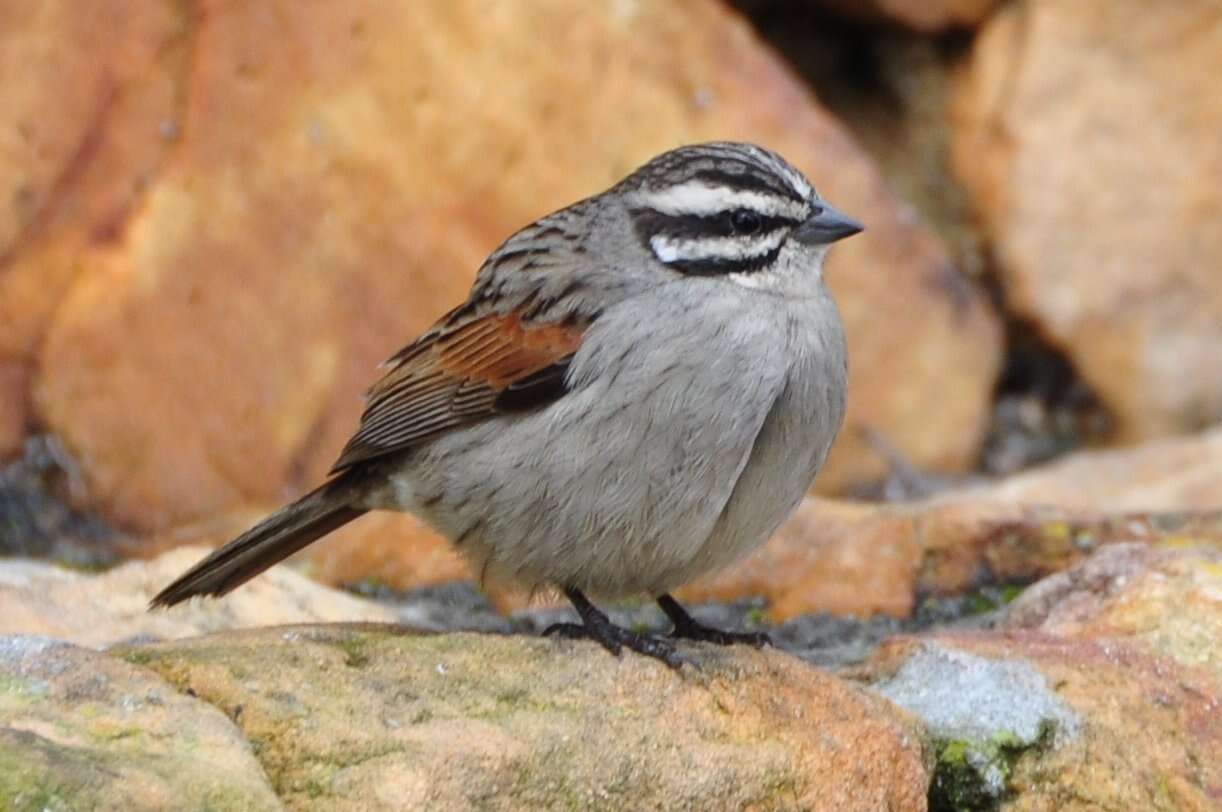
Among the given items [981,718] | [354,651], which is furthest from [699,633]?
[354,651]

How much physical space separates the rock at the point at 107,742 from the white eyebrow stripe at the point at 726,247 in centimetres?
183

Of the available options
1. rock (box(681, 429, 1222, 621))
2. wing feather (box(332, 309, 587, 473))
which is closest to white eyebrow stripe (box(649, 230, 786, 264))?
wing feather (box(332, 309, 587, 473))

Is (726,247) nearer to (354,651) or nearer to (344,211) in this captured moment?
(354,651)

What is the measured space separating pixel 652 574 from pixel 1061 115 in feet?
12.1

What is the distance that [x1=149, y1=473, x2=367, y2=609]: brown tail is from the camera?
4832 mm

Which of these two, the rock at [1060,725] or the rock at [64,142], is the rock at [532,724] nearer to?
the rock at [1060,725]

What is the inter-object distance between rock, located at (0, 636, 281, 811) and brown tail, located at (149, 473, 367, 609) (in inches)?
52.5

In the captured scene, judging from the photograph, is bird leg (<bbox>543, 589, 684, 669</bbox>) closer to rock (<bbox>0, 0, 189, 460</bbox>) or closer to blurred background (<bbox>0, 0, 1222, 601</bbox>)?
blurred background (<bbox>0, 0, 1222, 601</bbox>)

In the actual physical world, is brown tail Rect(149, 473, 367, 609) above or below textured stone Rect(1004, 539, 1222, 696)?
above

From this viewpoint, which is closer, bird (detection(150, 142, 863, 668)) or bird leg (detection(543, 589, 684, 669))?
bird leg (detection(543, 589, 684, 669))

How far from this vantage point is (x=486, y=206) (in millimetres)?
7102

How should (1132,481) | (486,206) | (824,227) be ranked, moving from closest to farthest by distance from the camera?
(824,227) → (1132,481) → (486,206)

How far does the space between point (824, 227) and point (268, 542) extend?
157 centimetres

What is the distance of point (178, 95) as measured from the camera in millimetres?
6707
